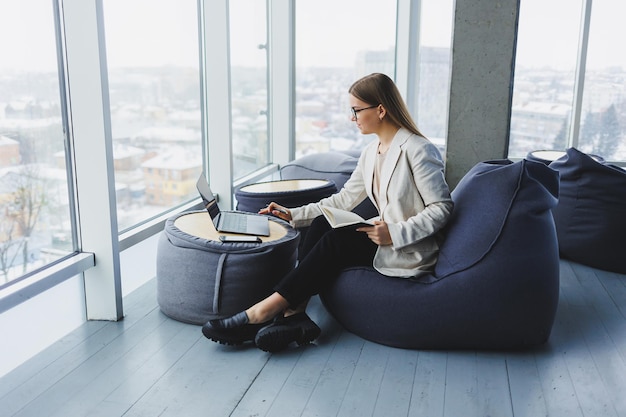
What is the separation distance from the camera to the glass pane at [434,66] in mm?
7305

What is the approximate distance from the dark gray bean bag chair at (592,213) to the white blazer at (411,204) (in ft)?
5.59

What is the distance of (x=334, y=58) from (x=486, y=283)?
4.40m

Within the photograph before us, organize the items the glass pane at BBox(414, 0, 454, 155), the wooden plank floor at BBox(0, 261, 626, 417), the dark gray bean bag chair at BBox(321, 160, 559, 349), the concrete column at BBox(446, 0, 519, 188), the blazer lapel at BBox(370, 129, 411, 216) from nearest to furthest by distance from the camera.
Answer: the wooden plank floor at BBox(0, 261, 626, 417), the dark gray bean bag chair at BBox(321, 160, 559, 349), the blazer lapel at BBox(370, 129, 411, 216), the concrete column at BBox(446, 0, 519, 188), the glass pane at BBox(414, 0, 454, 155)

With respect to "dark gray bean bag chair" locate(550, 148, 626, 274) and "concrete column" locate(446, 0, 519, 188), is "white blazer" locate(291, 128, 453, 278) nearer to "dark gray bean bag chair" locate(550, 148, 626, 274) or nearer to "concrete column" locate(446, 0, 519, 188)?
"concrete column" locate(446, 0, 519, 188)

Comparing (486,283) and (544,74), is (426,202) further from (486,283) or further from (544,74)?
(544,74)

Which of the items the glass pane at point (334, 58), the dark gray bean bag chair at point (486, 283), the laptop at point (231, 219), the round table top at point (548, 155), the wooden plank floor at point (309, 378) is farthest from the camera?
the glass pane at point (334, 58)

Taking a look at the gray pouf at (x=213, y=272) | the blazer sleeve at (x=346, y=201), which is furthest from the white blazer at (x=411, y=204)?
the gray pouf at (x=213, y=272)

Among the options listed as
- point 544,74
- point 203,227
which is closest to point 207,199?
point 203,227

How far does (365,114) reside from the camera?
3184mm

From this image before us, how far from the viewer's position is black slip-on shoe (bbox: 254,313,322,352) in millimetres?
2984

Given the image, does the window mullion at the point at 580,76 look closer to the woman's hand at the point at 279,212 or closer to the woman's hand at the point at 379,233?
the woman's hand at the point at 279,212

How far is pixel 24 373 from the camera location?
9.32ft

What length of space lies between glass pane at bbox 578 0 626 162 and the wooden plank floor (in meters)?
4.09

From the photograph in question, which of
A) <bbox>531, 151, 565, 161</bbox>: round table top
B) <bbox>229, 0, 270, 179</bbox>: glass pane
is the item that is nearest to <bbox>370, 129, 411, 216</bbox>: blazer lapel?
<bbox>229, 0, 270, 179</bbox>: glass pane
